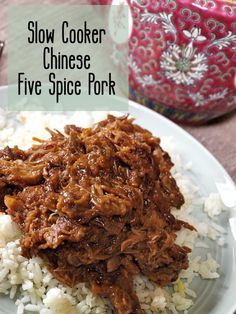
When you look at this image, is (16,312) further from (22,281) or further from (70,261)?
(70,261)

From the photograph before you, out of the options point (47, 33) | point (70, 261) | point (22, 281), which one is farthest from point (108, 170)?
point (47, 33)

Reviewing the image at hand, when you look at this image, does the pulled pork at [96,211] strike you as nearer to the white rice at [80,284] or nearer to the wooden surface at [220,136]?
the white rice at [80,284]

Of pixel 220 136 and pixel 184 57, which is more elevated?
pixel 184 57

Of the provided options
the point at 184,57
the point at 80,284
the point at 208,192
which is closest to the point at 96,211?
the point at 80,284

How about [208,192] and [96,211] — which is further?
[208,192]

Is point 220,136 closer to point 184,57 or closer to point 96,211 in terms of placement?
point 184,57
